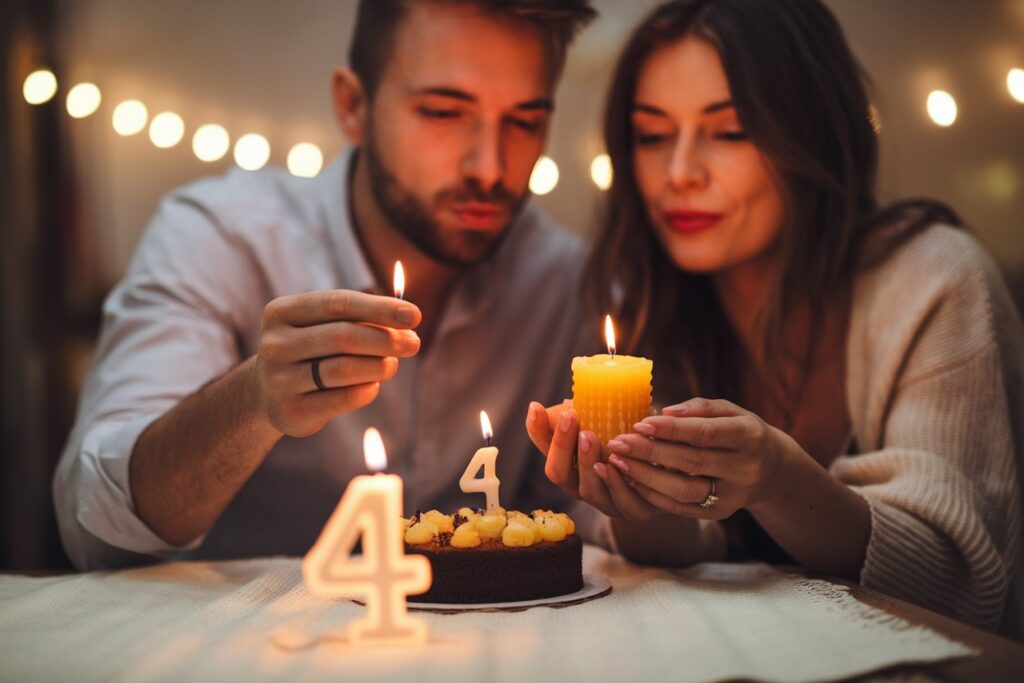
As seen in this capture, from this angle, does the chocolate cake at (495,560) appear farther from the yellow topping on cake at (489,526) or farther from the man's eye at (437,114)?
the man's eye at (437,114)

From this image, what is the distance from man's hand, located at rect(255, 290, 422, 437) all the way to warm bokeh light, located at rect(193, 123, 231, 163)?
2458 millimetres

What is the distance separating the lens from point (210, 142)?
3.95 metres

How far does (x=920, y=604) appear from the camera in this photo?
1.83 metres

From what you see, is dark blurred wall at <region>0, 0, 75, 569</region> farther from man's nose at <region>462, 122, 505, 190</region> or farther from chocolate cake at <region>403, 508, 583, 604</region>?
chocolate cake at <region>403, 508, 583, 604</region>

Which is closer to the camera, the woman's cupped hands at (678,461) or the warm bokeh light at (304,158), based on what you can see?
the woman's cupped hands at (678,461)

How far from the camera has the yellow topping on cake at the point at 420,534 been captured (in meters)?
1.63

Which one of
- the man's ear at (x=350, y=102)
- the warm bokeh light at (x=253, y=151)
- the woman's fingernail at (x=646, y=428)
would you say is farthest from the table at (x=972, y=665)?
the warm bokeh light at (x=253, y=151)

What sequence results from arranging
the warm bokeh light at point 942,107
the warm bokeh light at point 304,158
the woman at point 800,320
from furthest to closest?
1. the warm bokeh light at point 304,158
2. the warm bokeh light at point 942,107
3. the woman at point 800,320

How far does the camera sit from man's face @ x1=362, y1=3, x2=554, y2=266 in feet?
8.39

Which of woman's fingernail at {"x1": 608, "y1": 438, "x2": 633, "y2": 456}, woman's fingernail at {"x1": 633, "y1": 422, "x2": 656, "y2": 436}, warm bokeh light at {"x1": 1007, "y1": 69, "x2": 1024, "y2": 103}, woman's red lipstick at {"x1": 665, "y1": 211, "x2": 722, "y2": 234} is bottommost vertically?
woman's fingernail at {"x1": 608, "y1": 438, "x2": 633, "y2": 456}

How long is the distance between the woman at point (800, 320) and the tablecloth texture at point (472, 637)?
0.61ft

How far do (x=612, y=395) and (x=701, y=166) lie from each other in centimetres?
92

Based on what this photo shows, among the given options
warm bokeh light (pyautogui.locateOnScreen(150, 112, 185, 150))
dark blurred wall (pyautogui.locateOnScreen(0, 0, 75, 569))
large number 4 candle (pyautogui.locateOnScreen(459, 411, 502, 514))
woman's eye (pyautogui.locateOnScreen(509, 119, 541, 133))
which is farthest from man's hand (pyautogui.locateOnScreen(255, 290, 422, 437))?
dark blurred wall (pyautogui.locateOnScreen(0, 0, 75, 569))

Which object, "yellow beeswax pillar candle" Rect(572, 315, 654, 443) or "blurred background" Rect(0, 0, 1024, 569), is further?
"blurred background" Rect(0, 0, 1024, 569)
